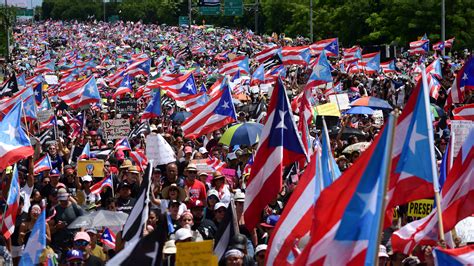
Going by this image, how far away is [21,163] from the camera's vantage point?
54.9 ft

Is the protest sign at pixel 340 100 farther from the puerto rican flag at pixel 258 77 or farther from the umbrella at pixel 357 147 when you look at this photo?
the puerto rican flag at pixel 258 77

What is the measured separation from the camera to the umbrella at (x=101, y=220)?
35.9 ft

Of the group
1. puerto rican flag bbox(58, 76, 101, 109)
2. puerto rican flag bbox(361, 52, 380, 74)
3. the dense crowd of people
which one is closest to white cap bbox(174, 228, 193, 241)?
the dense crowd of people

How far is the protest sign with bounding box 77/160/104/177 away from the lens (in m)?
15.2

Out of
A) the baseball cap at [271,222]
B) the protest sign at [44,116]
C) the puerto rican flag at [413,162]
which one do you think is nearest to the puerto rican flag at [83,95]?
the protest sign at [44,116]

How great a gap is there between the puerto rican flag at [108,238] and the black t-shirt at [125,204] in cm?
83

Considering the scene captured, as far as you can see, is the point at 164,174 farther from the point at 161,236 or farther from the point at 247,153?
the point at 161,236

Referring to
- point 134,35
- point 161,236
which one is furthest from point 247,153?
point 134,35

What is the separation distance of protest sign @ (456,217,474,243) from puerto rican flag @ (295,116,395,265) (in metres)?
3.01

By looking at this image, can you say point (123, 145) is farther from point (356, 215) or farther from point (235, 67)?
point (235, 67)

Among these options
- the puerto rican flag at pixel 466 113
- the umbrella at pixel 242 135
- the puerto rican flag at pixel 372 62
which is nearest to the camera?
the puerto rican flag at pixel 466 113

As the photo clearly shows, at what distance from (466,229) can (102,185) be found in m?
5.26

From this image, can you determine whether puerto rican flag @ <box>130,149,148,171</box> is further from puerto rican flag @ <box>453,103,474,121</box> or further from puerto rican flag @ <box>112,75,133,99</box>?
puerto rican flag @ <box>112,75,133,99</box>

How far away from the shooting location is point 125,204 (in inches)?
478
